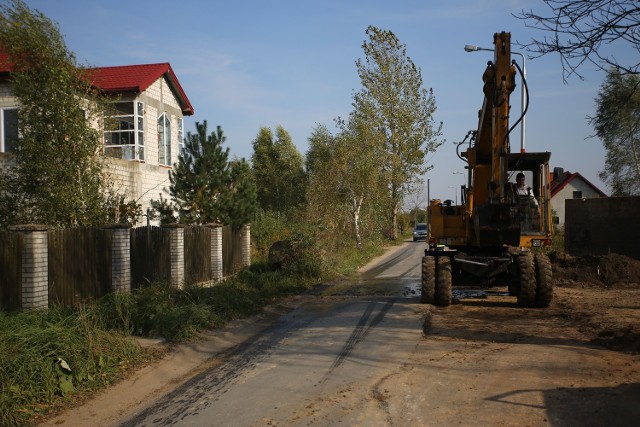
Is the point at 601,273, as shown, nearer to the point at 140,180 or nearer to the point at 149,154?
the point at 140,180

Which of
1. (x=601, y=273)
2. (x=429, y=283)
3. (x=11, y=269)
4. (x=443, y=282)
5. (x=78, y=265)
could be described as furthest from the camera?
(x=601, y=273)

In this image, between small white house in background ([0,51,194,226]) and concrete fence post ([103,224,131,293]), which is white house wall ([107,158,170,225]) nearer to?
small white house in background ([0,51,194,226])

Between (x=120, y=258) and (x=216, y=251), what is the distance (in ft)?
17.5

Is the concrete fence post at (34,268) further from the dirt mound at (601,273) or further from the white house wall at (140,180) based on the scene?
the dirt mound at (601,273)

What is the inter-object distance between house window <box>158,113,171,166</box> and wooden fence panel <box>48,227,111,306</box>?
38.8ft

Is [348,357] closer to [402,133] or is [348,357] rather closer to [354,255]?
[354,255]

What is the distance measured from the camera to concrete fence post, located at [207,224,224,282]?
18.1 metres

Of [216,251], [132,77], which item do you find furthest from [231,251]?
[132,77]

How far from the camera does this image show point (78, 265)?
12078 mm

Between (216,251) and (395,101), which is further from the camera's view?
(395,101)

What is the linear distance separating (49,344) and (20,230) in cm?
376

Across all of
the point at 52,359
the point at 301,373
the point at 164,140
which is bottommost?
the point at 301,373

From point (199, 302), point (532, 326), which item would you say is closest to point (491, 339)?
point (532, 326)

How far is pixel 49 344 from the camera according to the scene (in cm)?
769
